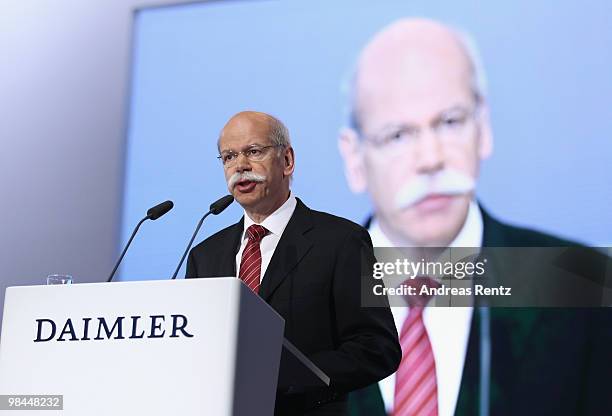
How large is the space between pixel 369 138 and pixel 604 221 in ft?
3.52

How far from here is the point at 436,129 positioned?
4000 millimetres

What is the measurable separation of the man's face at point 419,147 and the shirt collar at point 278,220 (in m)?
1.15

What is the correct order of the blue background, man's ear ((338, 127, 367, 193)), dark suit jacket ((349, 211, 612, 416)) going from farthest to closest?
man's ear ((338, 127, 367, 193)) < the blue background < dark suit jacket ((349, 211, 612, 416))

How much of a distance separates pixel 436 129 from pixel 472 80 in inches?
10.9

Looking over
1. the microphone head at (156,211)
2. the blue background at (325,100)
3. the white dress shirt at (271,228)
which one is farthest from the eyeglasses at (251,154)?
the blue background at (325,100)

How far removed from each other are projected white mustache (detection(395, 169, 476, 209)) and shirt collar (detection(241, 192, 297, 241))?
3.84 feet

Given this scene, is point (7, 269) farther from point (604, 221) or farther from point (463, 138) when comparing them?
point (604, 221)

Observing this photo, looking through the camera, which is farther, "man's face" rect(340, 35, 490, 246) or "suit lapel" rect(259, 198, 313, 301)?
"man's face" rect(340, 35, 490, 246)

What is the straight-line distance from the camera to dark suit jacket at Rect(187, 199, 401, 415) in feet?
7.68

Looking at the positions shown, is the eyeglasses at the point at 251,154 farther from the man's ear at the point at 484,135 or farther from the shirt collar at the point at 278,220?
the man's ear at the point at 484,135

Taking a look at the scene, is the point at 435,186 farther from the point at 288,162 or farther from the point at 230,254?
the point at 230,254

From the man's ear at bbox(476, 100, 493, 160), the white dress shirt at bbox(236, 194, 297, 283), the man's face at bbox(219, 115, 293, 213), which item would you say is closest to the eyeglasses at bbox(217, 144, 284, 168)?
the man's face at bbox(219, 115, 293, 213)

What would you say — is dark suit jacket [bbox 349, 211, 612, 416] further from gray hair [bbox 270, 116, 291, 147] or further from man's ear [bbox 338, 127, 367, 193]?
gray hair [bbox 270, 116, 291, 147]

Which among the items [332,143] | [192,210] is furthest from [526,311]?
[192,210]
